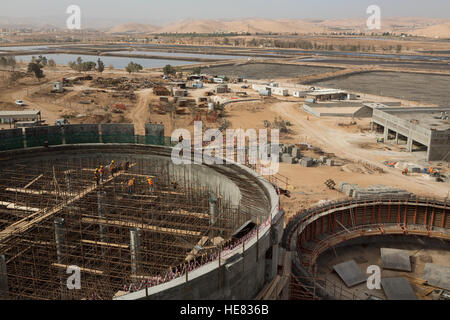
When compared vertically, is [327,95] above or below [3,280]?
above

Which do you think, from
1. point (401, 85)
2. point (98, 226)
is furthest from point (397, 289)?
point (401, 85)

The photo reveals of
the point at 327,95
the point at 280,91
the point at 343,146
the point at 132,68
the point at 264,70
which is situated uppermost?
the point at 132,68

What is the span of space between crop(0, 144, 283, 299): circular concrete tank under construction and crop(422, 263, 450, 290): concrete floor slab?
33.1 feet

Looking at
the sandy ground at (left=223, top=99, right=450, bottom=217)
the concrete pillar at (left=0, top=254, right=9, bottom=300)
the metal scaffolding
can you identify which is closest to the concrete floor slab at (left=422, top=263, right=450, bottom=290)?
the sandy ground at (left=223, top=99, right=450, bottom=217)

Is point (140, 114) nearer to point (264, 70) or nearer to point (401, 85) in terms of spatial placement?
point (401, 85)

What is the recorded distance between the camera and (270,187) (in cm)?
2145

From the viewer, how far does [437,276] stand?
22.1m

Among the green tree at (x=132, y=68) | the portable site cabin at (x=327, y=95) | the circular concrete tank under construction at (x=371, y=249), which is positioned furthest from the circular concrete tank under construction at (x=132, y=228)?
the green tree at (x=132, y=68)

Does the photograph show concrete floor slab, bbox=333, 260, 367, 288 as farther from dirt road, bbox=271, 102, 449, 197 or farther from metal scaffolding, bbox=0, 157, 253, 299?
dirt road, bbox=271, 102, 449, 197

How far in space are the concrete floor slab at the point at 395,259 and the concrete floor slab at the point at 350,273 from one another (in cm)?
206

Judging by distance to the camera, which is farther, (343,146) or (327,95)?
(327,95)

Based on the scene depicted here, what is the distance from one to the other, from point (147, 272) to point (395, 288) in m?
12.9

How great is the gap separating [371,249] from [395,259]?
2469 millimetres
